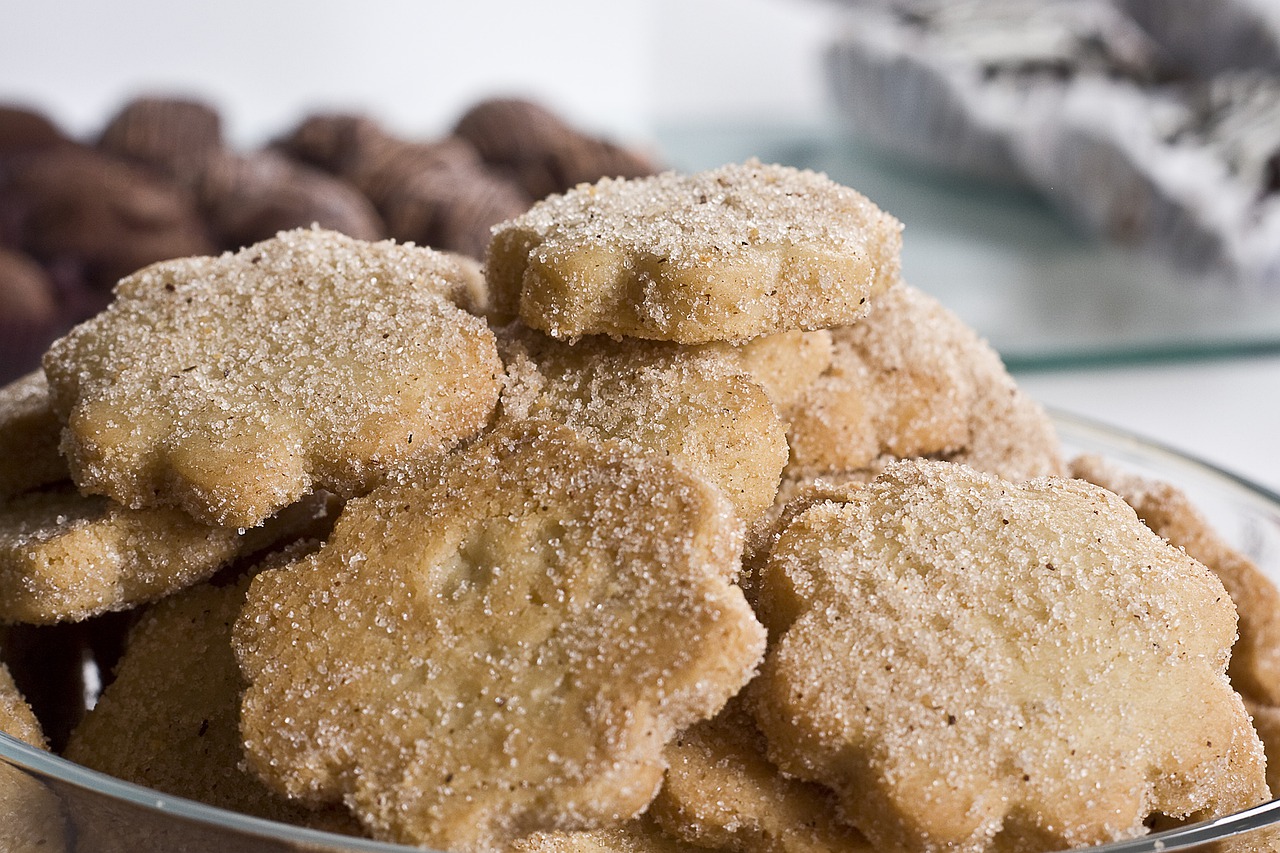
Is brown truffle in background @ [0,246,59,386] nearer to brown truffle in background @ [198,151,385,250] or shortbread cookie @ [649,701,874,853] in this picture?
brown truffle in background @ [198,151,385,250]

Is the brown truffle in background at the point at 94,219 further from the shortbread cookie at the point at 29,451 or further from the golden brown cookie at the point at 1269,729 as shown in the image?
the golden brown cookie at the point at 1269,729

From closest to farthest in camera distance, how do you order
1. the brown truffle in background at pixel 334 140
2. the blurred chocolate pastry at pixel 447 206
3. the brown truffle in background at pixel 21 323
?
1. the brown truffle in background at pixel 21 323
2. the blurred chocolate pastry at pixel 447 206
3. the brown truffle in background at pixel 334 140

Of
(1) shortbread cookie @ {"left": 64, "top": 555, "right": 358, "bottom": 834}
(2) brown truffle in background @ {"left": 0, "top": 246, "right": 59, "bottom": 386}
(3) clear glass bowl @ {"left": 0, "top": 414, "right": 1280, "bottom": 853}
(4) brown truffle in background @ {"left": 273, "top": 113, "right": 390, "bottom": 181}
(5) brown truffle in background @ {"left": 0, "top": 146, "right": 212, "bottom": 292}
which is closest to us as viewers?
(3) clear glass bowl @ {"left": 0, "top": 414, "right": 1280, "bottom": 853}

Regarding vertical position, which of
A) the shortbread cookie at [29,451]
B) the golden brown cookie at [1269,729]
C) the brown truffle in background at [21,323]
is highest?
the shortbread cookie at [29,451]

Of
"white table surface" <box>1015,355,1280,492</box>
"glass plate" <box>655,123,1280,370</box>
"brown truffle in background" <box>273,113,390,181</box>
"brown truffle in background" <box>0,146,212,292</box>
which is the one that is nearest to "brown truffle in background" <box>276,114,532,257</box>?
"brown truffle in background" <box>273,113,390,181</box>

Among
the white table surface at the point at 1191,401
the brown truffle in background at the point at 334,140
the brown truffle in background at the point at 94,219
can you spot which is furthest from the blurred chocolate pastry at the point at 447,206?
the white table surface at the point at 1191,401

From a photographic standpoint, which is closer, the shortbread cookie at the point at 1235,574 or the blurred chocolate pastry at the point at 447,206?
the shortbread cookie at the point at 1235,574

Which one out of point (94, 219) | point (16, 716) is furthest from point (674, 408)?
point (94, 219)
